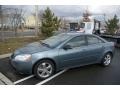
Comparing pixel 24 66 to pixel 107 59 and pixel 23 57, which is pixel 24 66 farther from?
pixel 107 59

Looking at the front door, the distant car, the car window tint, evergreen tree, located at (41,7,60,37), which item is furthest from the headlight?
evergreen tree, located at (41,7,60,37)

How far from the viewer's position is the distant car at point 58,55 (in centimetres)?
510

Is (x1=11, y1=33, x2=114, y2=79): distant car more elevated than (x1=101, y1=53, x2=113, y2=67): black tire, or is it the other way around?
(x1=11, y1=33, x2=114, y2=79): distant car

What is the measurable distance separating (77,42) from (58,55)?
3.14ft

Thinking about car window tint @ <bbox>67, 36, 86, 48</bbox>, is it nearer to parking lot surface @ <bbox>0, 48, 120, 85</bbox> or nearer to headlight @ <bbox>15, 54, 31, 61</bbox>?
parking lot surface @ <bbox>0, 48, 120, 85</bbox>

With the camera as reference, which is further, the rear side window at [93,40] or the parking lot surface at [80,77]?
the rear side window at [93,40]

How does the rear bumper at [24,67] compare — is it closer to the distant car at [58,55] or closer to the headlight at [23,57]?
the distant car at [58,55]

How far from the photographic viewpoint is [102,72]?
5.97m

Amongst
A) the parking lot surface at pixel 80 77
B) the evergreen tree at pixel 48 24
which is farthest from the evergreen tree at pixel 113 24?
the parking lot surface at pixel 80 77

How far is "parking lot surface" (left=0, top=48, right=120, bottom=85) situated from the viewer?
495 centimetres

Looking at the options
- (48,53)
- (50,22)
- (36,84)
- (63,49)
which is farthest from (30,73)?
(50,22)

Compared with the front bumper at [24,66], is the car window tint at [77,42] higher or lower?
higher

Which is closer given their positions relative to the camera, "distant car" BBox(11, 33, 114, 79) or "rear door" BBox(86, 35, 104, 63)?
"distant car" BBox(11, 33, 114, 79)
